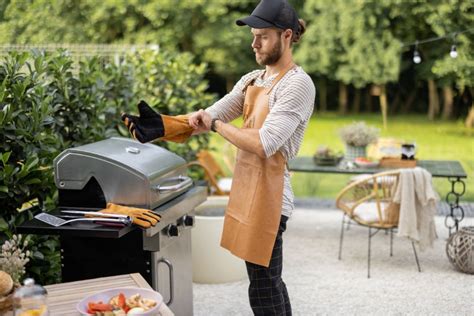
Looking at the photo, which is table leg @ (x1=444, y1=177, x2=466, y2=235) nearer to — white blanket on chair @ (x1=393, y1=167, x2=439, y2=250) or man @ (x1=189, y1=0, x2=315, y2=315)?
white blanket on chair @ (x1=393, y1=167, x2=439, y2=250)

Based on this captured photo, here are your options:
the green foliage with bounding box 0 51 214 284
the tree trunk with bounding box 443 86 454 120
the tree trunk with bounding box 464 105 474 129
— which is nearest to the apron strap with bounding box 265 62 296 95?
the green foliage with bounding box 0 51 214 284

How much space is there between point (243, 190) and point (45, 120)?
1.12 meters

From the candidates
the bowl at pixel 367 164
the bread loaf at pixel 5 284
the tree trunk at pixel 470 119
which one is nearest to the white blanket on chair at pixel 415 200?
the bowl at pixel 367 164

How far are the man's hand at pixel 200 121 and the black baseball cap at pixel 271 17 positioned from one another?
1.29ft

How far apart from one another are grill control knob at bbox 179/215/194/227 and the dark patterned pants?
0.51m

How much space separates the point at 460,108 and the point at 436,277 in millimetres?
3930

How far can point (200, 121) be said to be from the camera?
2.82m

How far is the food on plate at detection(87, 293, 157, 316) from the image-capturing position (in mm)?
2035

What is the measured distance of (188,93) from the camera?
620cm

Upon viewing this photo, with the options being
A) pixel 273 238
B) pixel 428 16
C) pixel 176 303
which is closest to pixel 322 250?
pixel 176 303

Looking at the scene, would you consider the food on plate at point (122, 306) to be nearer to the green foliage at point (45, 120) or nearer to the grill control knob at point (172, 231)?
the grill control knob at point (172, 231)

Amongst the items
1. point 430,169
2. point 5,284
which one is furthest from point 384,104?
point 5,284

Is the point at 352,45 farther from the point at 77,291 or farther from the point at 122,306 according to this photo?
the point at 122,306

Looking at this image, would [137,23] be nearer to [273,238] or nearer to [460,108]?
[460,108]
